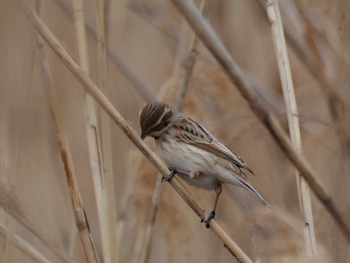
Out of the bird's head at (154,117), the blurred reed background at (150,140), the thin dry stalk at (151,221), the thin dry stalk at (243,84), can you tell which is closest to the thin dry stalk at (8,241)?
the blurred reed background at (150,140)

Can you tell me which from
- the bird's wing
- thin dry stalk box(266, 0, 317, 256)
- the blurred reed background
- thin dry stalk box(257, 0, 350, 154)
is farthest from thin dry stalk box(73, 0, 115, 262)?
thin dry stalk box(257, 0, 350, 154)

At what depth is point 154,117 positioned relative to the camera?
8.68 ft

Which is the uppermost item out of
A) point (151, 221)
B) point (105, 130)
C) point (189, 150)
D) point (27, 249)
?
point (105, 130)

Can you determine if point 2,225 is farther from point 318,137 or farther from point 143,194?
point 318,137

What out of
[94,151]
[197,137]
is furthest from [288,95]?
[94,151]

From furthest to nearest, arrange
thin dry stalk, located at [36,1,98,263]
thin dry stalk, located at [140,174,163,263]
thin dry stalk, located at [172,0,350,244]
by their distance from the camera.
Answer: thin dry stalk, located at [140,174,163,263]
thin dry stalk, located at [36,1,98,263]
thin dry stalk, located at [172,0,350,244]

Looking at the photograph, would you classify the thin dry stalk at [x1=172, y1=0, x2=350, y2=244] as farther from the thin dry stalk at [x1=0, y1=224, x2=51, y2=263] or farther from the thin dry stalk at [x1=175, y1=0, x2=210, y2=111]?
the thin dry stalk at [x1=175, y1=0, x2=210, y2=111]

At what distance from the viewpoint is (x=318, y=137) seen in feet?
10.4

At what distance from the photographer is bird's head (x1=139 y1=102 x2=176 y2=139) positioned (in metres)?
2.64

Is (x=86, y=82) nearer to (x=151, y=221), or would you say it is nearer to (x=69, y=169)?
(x=69, y=169)

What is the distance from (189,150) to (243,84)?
1.32 meters

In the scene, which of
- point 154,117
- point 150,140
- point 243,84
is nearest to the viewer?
point 243,84

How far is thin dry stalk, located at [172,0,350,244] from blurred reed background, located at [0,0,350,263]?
56 centimetres

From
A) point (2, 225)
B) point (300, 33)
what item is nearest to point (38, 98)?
point (2, 225)
